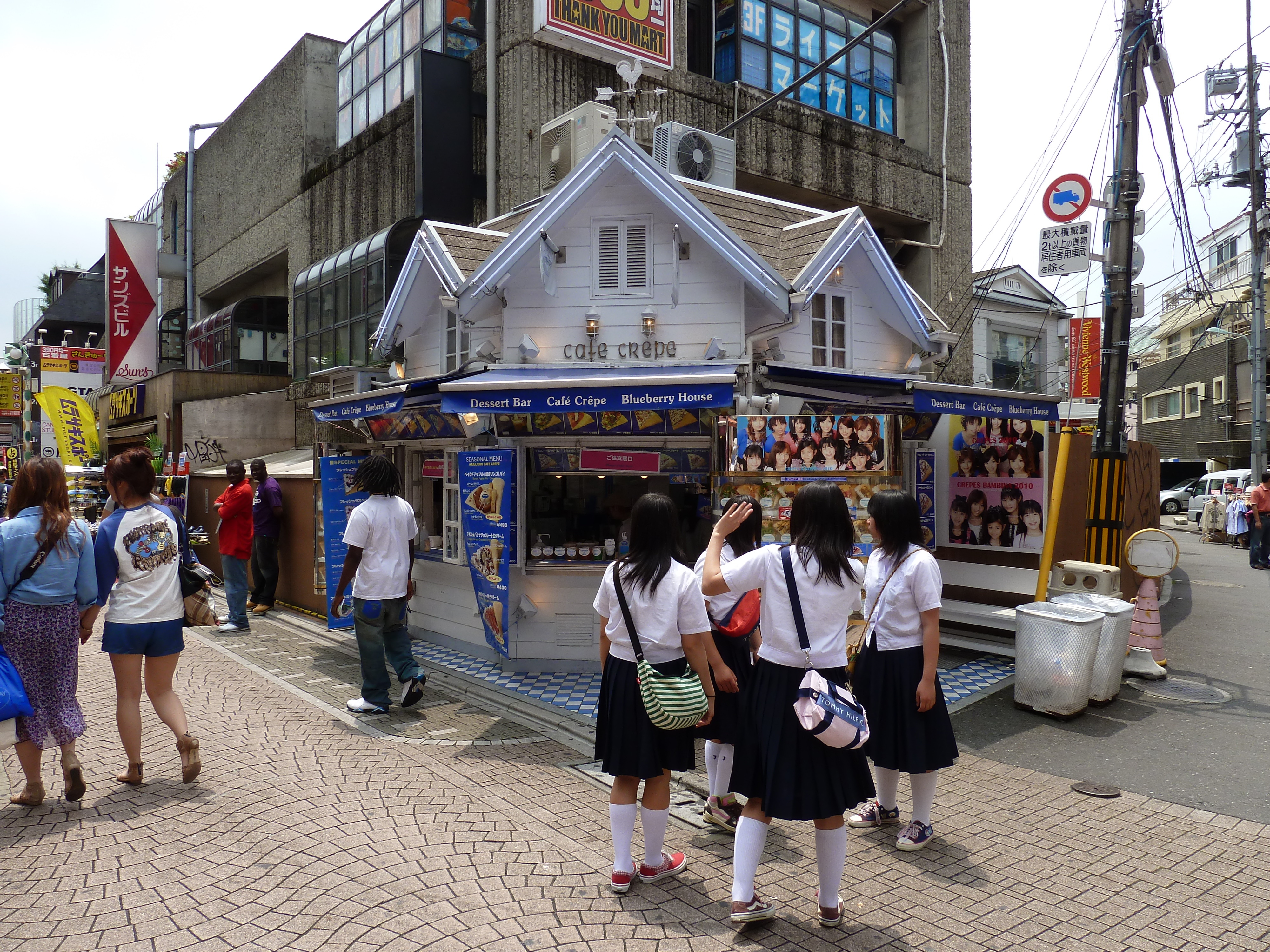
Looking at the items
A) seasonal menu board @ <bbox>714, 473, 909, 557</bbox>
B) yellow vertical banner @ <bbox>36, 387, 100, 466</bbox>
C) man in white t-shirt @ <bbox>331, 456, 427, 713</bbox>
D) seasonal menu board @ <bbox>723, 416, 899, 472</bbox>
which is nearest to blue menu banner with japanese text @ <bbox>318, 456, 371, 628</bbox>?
man in white t-shirt @ <bbox>331, 456, 427, 713</bbox>

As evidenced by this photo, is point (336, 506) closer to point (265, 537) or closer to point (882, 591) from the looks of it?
point (265, 537)

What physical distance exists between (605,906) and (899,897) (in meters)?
1.39

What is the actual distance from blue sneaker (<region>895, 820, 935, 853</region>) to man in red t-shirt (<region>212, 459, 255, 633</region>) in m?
8.24

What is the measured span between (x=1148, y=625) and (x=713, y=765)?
554 cm

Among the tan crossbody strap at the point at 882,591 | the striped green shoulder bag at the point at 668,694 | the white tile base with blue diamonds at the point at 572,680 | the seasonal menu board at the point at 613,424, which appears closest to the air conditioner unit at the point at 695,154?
the seasonal menu board at the point at 613,424

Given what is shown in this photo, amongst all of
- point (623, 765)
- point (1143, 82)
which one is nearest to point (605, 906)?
point (623, 765)

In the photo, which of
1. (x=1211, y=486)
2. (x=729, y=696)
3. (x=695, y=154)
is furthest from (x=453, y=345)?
(x=1211, y=486)

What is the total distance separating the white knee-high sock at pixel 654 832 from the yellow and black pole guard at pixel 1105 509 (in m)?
7.34

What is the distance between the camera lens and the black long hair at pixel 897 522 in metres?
4.26

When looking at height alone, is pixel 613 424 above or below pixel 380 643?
above

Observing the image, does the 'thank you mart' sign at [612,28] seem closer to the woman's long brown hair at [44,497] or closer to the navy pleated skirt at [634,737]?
the woman's long brown hair at [44,497]

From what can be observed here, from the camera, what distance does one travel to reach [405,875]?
3904mm

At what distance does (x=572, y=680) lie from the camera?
7887 mm

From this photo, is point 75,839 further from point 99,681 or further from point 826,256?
point 826,256
